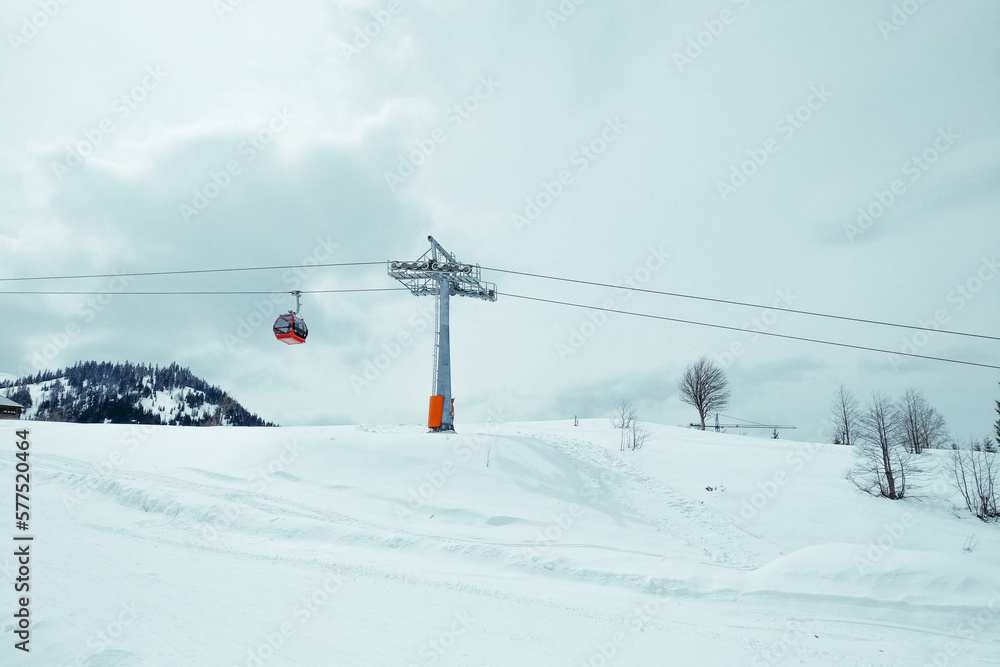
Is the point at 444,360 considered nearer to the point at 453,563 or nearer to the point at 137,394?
the point at 453,563

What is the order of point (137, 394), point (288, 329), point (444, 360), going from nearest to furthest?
point (288, 329), point (444, 360), point (137, 394)

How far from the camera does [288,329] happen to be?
1767cm

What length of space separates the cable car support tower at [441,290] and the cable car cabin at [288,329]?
590 centimetres

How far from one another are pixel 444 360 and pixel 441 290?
3.37m

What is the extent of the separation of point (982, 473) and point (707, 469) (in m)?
12.2

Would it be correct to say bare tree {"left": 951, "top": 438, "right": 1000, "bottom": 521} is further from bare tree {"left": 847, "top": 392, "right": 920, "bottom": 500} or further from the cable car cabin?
the cable car cabin

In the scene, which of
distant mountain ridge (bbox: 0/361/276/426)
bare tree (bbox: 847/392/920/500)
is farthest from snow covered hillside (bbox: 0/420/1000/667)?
distant mountain ridge (bbox: 0/361/276/426)

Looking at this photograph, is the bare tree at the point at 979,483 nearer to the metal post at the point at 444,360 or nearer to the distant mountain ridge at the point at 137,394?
the metal post at the point at 444,360

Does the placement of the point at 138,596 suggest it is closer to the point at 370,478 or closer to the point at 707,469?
the point at 370,478

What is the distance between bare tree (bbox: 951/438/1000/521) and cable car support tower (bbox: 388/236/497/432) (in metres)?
23.5

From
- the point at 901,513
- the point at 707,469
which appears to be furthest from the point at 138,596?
the point at 901,513

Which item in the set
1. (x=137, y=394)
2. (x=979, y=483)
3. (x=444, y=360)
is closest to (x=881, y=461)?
(x=979, y=483)

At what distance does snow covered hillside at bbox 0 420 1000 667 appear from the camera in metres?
A: 6.25

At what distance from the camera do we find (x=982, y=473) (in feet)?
72.8
